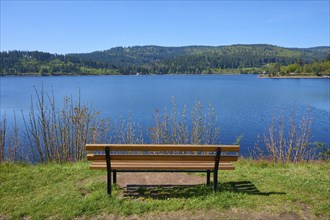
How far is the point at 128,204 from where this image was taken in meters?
4.78

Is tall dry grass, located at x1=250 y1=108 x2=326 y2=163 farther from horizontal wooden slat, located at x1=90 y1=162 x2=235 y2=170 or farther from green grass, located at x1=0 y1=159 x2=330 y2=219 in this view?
horizontal wooden slat, located at x1=90 y1=162 x2=235 y2=170

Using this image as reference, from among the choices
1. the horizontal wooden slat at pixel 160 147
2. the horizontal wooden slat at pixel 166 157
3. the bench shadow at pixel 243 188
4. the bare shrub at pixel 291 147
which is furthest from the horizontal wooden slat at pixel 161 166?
the bare shrub at pixel 291 147

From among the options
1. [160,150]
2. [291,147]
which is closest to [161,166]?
[160,150]

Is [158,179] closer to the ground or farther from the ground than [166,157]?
closer to the ground

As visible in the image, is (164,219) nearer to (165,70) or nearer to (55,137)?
(55,137)

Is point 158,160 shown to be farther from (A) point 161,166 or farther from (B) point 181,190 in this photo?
(B) point 181,190

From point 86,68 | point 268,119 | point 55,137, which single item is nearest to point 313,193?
point 55,137

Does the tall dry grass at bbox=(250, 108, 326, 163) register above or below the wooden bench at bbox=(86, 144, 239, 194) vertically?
below

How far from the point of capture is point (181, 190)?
5445 mm

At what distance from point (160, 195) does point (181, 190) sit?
0.44 metres

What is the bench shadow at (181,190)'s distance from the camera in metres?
5.21

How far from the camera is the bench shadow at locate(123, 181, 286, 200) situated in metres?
5.21

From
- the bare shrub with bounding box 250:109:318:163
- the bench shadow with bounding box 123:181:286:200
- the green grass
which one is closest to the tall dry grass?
the bare shrub with bounding box 250:109:318:163

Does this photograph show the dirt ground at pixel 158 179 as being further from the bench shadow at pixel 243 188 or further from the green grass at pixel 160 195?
the bench shadow at pixel 243 188
